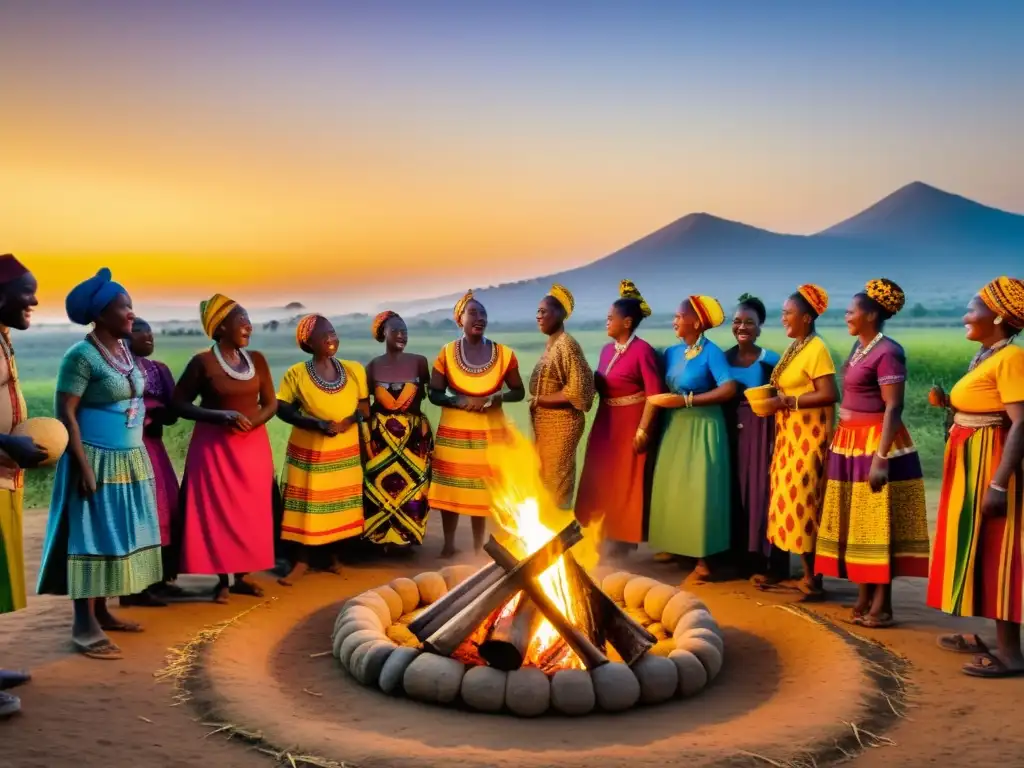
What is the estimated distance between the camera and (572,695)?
14.8 feet

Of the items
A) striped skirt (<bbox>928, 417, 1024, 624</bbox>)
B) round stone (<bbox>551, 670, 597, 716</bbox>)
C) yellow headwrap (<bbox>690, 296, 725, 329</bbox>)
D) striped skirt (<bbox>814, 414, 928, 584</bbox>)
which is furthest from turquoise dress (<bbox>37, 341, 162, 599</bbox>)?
striped skirt (<bbox>928, 417, 1024, 624</bbox>)

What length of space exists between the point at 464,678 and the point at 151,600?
2.92m

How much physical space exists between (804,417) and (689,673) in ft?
7.80

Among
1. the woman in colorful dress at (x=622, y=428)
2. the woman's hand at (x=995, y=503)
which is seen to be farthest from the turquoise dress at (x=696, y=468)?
the woman's hand at (x=995, y=503)

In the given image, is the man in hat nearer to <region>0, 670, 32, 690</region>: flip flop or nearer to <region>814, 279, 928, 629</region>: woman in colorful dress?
<region>0, 670, 32, 690</region>: flip flop

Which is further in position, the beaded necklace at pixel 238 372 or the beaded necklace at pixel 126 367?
the beaded necklace at pixel 238 372

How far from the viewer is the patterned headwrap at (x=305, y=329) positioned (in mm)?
7145

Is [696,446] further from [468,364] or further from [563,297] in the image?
[468,364]

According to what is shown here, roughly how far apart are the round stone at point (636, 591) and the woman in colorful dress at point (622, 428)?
1164 millimetres

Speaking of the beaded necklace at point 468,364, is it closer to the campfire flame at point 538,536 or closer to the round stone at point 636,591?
the campfire flame at point 538,536

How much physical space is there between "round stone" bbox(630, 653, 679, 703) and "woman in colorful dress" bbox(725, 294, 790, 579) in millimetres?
2447

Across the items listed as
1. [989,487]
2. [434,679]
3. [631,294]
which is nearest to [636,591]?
[434,679]

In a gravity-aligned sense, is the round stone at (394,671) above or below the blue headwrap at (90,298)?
below

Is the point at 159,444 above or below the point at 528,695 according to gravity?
above
